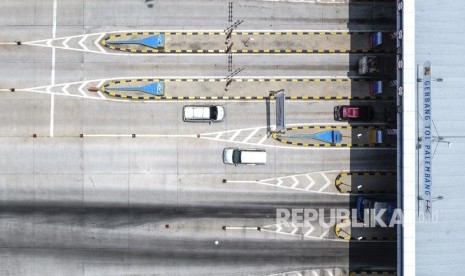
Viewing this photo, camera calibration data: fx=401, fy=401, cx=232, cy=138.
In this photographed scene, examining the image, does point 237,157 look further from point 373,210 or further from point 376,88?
point 376,88

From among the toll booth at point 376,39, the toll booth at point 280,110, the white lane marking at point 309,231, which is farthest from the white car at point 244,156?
the toll booth at point 376,39

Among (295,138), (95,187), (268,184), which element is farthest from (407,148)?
(95,187)

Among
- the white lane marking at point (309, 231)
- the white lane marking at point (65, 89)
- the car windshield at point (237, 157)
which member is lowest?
the white lane marking at point (309, 231)

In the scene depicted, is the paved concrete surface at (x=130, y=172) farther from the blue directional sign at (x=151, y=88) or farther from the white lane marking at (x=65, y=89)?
the blue directional sign at (x=151, y=88)

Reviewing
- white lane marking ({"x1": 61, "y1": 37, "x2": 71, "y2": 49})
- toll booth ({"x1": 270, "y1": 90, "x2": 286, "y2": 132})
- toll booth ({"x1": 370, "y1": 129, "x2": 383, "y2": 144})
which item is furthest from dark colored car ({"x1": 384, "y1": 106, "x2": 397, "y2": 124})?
white lane marking ({"x1": 61, "y1": 37, "x2": 71, "y2": 49})

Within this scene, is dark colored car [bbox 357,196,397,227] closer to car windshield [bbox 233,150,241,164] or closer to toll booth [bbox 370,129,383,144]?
toll booth [bbox 370,129,383,144]

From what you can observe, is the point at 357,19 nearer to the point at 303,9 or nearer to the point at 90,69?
the point at 303,9
